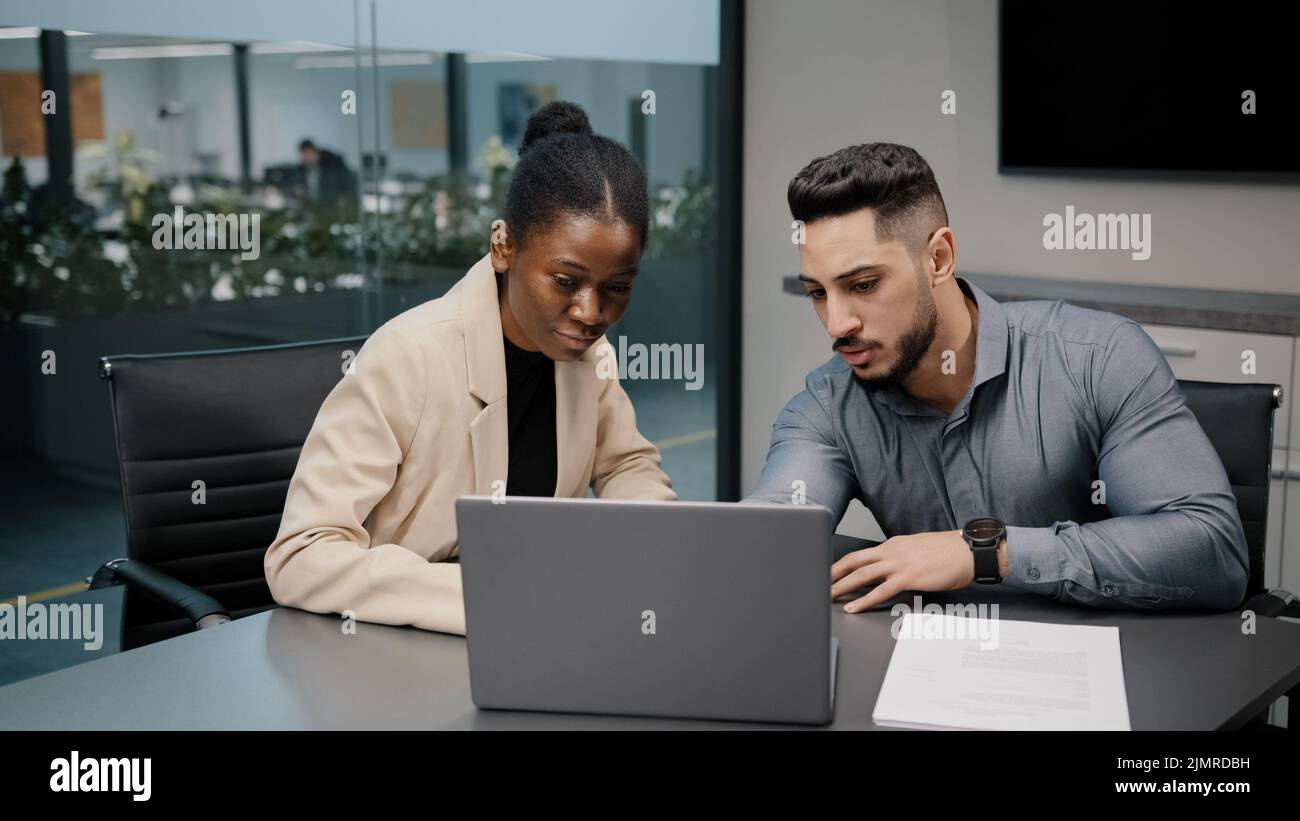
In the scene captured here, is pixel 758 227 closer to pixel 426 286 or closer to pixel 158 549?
pixel 426 286

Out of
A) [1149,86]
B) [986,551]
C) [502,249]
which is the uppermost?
[1149,86]

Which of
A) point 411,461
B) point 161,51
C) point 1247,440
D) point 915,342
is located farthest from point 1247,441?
point 161,51

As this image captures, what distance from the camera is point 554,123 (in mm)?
2156

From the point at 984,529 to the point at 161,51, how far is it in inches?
92.1

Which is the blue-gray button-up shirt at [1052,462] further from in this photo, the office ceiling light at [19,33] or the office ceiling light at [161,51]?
the office ceiling light at [19,33]

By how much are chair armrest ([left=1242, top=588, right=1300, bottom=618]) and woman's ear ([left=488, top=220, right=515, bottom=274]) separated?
1.18 m

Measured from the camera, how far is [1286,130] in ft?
11.3

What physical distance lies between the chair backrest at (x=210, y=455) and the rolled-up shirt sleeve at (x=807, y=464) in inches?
34.5

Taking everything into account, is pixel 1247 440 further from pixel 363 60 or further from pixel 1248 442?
pixel 363 60

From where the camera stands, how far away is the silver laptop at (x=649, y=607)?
1.37m

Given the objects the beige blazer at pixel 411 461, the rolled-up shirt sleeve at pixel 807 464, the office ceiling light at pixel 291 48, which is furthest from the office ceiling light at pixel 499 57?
the rolled-up shirt sleeve at pixel 807 464
